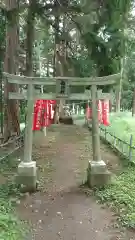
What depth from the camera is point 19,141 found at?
37.2 feet

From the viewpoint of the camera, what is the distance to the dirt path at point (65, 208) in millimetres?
4582

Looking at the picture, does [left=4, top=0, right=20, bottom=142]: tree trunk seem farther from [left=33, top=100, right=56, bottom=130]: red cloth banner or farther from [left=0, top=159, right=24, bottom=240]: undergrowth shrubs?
[left=0, top=159, right=24, bottom=240]: undergrowth shrubs

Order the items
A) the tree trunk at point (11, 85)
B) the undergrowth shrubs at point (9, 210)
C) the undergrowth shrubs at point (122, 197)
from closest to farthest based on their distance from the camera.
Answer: the undergrowth shrubs at point (9, 210), the undergrowth shrubs at point (122, 197), the tree trunk at point (11, 85)

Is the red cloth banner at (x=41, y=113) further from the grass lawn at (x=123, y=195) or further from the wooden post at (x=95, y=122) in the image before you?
the wooden post at (x=95, y=122)

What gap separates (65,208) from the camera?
5652 mm

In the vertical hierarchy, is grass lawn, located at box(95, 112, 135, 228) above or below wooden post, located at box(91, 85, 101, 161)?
below

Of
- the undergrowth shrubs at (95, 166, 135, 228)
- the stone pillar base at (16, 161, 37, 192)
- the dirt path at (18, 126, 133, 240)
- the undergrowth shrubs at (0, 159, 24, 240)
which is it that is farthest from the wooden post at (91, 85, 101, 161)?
the undergrowth shrubs at (0, 159, 24, 240)

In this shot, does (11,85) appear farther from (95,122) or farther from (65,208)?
(65,208)

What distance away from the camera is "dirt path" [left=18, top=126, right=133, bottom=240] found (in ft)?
→ 15.0

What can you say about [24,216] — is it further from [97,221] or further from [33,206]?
[97,221]

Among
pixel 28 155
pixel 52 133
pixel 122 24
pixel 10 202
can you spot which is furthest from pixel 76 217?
pixel 52 133

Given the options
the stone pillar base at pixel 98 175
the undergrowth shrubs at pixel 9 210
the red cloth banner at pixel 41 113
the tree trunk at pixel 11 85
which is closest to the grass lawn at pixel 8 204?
the undergrowth shrubs at pixel 9 210

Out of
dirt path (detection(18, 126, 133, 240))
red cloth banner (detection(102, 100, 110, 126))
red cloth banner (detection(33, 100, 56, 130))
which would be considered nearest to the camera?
dirt path (detection(18, 126, 133, 240))

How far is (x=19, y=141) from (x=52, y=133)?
498 cm
